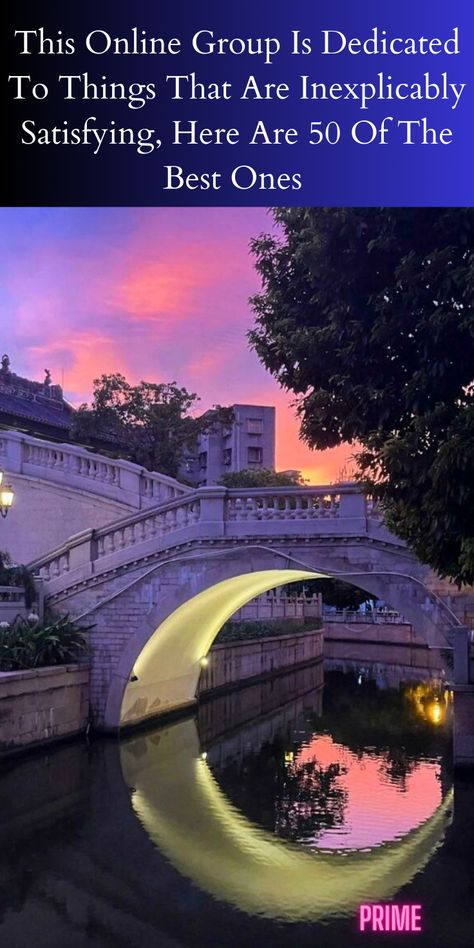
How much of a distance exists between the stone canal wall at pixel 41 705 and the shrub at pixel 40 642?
0.38m

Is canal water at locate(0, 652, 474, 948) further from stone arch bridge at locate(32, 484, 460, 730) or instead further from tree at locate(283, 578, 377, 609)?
tree at locate(283, 578, 377, 609)

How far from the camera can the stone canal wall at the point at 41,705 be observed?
15.4 m

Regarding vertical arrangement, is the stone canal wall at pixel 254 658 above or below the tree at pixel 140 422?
below

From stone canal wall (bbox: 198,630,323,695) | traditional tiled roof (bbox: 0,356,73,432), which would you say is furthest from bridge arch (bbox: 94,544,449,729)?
traditional tiled roof (bbox: 0,356,73,432)

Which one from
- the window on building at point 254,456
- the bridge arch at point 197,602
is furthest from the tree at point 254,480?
the window on building at point 254,456

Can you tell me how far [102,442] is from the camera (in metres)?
33.0

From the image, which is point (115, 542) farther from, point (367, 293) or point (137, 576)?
point (367, 293)

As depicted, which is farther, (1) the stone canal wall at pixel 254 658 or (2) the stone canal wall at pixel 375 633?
(2) the stone canal wall at pixel 375 633

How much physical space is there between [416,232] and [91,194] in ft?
11.4

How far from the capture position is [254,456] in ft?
220

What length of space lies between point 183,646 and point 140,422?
10512 mm

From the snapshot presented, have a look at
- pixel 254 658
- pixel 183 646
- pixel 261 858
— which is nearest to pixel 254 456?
pixel 254 658

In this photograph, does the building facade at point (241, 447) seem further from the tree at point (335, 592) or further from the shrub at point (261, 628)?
the shrub at point (261, 628)

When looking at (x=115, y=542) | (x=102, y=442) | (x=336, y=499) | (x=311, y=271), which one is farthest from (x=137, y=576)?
(x=102, y=442)
